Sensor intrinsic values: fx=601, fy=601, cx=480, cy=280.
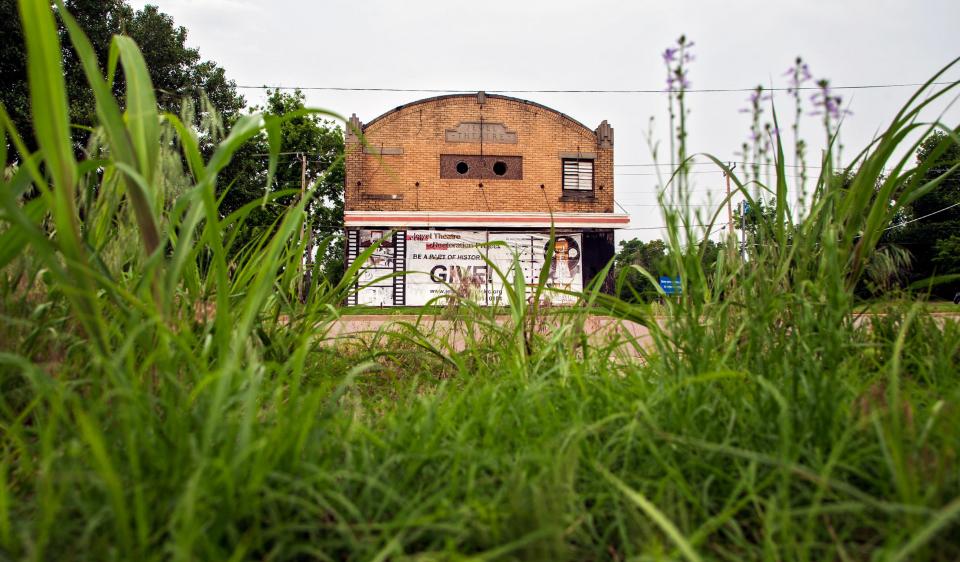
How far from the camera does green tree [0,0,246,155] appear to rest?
1322 centimetres

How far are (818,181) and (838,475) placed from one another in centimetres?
140

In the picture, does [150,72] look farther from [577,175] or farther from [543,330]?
[543,330]

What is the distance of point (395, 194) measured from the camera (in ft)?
66.1

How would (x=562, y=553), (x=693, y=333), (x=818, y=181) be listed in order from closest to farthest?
1. (x=562, y=553)
2. (x=693, y=333)
3. (x=818, y=181)

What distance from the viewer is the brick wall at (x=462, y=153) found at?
790 inches

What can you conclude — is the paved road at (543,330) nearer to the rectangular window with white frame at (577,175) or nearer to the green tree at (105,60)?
the green tree at (105,60)

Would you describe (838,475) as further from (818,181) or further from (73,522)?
(818,181)

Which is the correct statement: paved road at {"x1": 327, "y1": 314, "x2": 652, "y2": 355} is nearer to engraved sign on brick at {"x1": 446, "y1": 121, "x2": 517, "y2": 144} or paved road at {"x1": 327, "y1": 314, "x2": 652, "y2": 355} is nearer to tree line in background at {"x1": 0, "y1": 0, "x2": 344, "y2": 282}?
tree line in background at {"x1": 0, "y1": 0, "x2": 344, "y2": 282}

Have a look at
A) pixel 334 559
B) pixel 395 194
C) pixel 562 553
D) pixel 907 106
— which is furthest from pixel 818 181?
pixel 395 194

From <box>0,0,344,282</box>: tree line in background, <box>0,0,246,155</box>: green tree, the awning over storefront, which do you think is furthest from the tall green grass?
the awning over storefront

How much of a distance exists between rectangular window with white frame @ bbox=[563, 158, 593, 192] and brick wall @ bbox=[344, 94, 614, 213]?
0.79ft

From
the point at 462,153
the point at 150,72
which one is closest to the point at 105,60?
the point at 150,72

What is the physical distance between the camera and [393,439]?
3.90 feet

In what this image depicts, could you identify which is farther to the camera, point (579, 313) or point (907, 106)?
point (579, 313)
